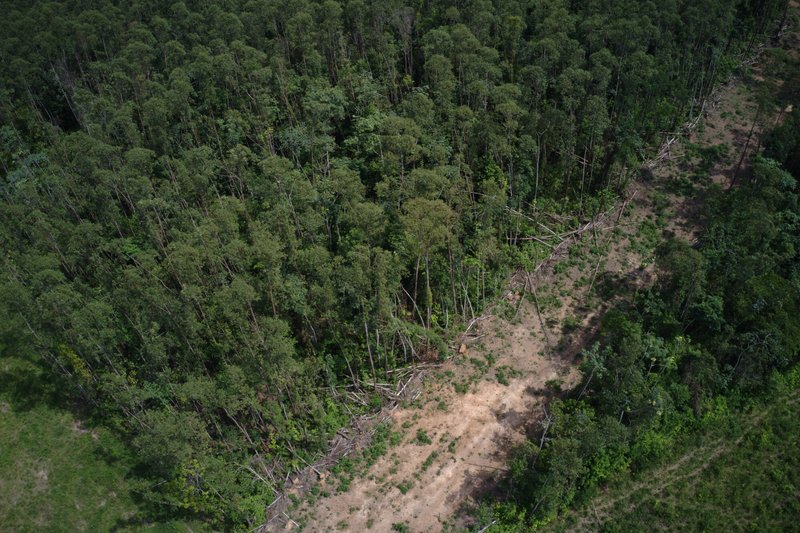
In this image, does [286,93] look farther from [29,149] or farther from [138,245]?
[29,149]

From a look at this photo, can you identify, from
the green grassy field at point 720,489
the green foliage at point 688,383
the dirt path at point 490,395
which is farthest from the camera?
the dirt path at point 490,395

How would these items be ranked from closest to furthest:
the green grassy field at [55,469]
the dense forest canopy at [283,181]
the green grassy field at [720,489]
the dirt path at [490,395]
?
the green grassy field at [720,489] → the dirt path at [490,395] → the green grassy field at [55,469] → the dense forest canopy at [283,181]

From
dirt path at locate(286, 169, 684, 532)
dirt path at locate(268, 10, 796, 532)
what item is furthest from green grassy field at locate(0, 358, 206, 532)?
dirt path at locate(286, 169, 684, 532)

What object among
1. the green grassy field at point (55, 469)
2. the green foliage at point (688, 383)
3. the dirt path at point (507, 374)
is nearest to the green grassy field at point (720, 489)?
the green foliage at point (688, 383)

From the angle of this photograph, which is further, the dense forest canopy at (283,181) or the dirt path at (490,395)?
the dense forest canopy at (283,181)

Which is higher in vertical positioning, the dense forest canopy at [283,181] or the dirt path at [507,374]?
the dense forest canopy at [283,181]

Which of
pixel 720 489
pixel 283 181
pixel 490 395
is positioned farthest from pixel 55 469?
pixel 720 489

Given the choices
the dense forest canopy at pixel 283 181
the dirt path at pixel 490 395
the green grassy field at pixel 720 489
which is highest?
the dense forest canopy at pixel 283 181

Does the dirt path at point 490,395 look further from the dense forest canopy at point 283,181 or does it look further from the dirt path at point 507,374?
the dense forest canopy at point 283,181
